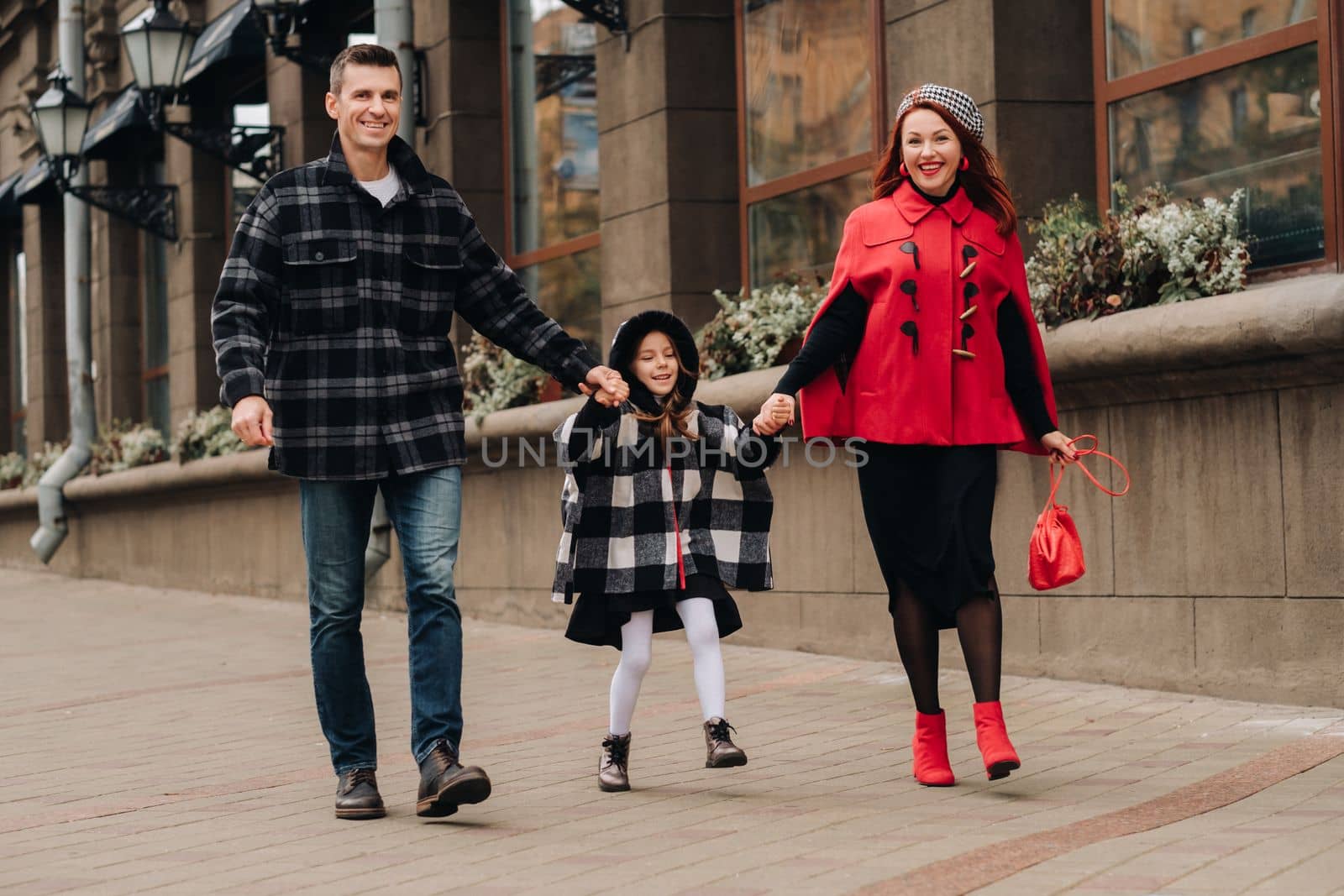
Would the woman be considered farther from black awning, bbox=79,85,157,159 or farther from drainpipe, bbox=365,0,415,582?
black awning, bbox=79,85,157,159

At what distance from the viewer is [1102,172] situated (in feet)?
26.9

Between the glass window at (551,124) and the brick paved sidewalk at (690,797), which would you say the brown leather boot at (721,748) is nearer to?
the brick paved sidewalk at (690,797)

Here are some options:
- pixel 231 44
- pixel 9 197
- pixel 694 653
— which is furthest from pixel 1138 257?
pixel 9 197

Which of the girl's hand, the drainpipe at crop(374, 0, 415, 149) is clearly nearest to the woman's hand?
the girl's hand

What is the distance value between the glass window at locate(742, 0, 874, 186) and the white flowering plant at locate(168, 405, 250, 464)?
6671 mm

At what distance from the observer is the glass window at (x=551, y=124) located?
12078 mm

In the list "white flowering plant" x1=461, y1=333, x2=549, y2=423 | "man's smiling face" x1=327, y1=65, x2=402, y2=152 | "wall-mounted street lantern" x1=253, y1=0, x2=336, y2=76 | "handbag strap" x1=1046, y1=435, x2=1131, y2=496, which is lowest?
"handbag strap" x1=1046, y1=435, x2=1131, y2=496

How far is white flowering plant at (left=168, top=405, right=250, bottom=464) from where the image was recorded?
15.7 metres

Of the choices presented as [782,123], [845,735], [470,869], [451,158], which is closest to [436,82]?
[451,158]

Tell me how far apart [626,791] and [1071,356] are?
278 centimetres

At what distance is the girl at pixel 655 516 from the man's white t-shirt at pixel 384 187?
0.84 m

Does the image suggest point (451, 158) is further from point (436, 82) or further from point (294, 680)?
point (294, 680)

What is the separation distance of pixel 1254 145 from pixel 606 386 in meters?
3.41

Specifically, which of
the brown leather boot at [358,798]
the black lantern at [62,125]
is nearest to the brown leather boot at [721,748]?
the brown leather boot at [358,798]
